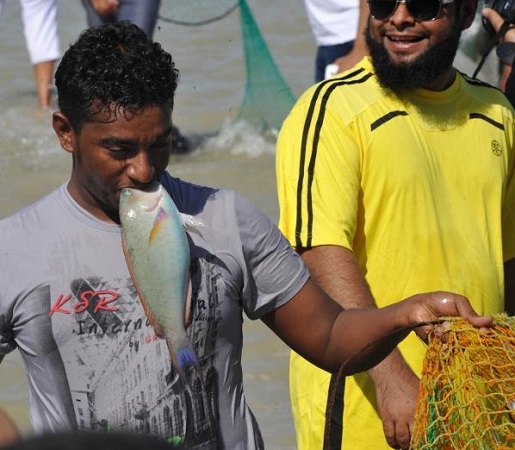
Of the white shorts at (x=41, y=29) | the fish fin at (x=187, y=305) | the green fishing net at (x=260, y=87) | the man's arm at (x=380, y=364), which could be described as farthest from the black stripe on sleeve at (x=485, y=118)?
the white shorts at (x=41, y=29)

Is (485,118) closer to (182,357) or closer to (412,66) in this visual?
(412,66)

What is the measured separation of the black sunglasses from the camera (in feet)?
13.2

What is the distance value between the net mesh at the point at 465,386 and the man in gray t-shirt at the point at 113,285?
6 centimetres

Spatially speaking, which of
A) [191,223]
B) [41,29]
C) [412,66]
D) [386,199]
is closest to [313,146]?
[386,199]

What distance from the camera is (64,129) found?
303 cm

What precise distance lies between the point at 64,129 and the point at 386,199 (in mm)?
1118

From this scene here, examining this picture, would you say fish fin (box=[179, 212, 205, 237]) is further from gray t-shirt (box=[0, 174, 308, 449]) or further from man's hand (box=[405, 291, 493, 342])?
man's hand (box=[405, 291, 493, 342])

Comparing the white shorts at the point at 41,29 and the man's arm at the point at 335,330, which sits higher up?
the man's arm at the point at 335,330

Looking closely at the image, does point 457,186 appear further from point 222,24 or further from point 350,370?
point 222,24

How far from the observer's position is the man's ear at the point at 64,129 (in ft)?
9.88

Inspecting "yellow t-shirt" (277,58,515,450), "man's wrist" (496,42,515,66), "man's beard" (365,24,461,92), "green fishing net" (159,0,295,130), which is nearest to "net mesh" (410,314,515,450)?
"yellow t-shirt" (277,58,515,450)

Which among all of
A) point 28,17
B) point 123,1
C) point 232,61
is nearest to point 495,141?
point 123,1

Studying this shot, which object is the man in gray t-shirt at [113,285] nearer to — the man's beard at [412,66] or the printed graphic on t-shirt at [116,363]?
the printed graphic on t-shirt at [116,363]

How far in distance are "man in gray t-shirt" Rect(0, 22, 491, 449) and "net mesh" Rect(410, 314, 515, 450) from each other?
0.06 m
